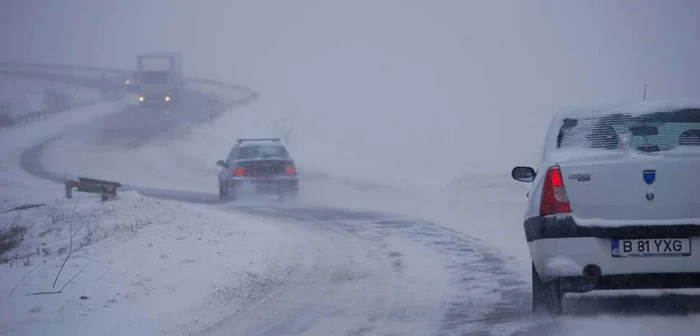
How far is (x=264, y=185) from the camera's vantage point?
899 inches

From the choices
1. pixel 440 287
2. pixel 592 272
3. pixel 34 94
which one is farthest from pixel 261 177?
pixel 34 94

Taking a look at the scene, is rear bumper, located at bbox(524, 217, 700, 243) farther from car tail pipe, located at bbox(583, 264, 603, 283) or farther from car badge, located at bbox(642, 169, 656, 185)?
car badge, located at bbox(642, 169, 656, 185)

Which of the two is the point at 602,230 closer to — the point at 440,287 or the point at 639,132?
the point at 639,132

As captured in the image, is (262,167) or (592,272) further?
(262,167)

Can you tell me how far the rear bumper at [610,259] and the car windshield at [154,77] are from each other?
5423cm

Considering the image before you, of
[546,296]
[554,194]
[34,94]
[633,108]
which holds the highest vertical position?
[34,94]

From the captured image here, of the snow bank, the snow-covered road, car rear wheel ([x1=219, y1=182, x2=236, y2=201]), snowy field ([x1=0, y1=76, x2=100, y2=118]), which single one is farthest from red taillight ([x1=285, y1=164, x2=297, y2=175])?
snowy field ([x1=0, y1=76, x2=100, y2=118])

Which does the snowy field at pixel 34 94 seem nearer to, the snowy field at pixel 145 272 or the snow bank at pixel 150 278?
the snowy field at pixel 145 272

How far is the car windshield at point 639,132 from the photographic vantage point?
7.08 metres

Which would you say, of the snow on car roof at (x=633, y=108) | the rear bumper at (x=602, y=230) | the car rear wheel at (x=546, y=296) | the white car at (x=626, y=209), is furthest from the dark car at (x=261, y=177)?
the rear bumper at (x=602, y=230)

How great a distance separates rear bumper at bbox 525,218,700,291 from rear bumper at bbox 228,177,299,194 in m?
16.2

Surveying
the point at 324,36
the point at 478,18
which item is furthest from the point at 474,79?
the point at 324,36

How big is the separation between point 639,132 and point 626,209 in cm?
78

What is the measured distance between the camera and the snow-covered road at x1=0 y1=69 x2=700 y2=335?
743 cm
